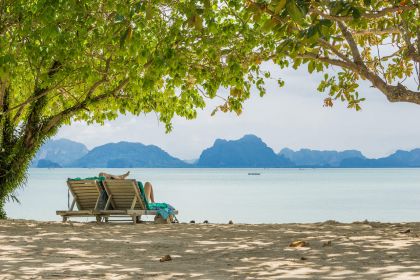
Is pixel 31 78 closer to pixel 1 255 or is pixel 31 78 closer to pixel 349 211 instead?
pixel 1 255

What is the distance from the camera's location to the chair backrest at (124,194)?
15258 mm

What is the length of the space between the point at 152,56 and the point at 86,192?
3.78 m

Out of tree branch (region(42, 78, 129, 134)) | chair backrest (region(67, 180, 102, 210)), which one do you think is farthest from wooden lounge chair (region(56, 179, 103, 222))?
tree branch (region(42, 78, 129, 134))

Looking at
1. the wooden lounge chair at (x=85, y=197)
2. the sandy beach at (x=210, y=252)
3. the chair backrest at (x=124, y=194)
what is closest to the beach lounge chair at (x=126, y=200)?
the chair backrest at (x=124, y=194)

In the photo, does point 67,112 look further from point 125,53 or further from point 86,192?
point 125,53

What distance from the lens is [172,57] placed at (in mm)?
12812

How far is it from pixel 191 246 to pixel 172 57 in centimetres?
420

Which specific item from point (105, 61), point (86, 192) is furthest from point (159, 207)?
point (105, 61)

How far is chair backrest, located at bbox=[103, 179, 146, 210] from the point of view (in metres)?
15.3

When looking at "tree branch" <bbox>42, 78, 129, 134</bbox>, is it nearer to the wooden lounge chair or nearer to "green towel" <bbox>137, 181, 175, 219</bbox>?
the wooden lounge chair

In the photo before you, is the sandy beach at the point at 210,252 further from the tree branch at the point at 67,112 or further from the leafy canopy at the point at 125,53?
the tree branch at the point at 67,112

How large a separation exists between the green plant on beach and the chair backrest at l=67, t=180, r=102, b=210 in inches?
91.9

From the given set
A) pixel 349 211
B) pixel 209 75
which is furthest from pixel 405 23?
pixel 349 211

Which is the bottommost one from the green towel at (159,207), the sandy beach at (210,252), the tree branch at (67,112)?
the sandy beach at (210,252)
